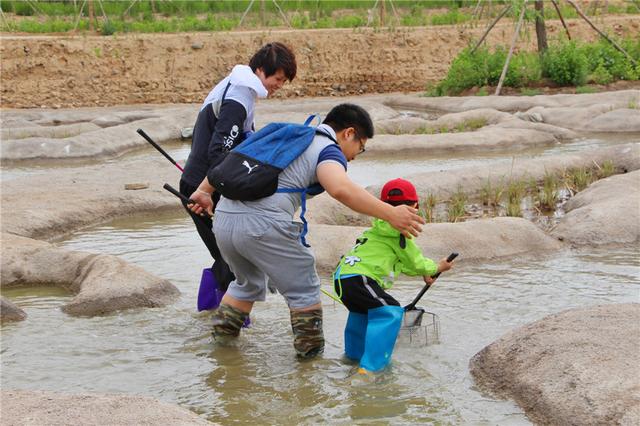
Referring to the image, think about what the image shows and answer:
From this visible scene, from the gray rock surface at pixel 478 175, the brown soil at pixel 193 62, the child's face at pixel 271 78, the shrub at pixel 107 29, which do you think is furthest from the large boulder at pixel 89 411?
the shrub at pixel 107 29

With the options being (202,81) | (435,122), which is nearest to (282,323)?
(435,122)

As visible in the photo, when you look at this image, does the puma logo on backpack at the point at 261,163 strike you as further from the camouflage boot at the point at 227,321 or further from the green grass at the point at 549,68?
the green grass at the point at 549,68

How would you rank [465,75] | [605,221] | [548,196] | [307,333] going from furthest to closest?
1. [465,75]
2. [548,196]
3. [605,221]
4. [307,333]

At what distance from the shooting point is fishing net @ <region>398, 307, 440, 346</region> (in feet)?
15.9

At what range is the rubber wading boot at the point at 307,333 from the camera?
4.51 metres

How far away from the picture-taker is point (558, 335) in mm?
4207

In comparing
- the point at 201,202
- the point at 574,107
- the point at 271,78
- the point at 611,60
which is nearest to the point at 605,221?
the point at 271,78

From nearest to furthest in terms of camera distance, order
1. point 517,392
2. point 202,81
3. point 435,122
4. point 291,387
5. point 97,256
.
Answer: point 517,392 < point 291,387 < point 97,256 < point 435,122 < point 202,81

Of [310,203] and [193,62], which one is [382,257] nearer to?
[310,203]

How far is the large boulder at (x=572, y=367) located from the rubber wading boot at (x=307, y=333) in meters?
0.73

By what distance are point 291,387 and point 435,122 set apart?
9.98 metres

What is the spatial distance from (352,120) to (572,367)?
1.43m

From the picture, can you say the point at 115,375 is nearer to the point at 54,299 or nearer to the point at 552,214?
the point at 54,299

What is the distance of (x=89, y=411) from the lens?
3270mm
